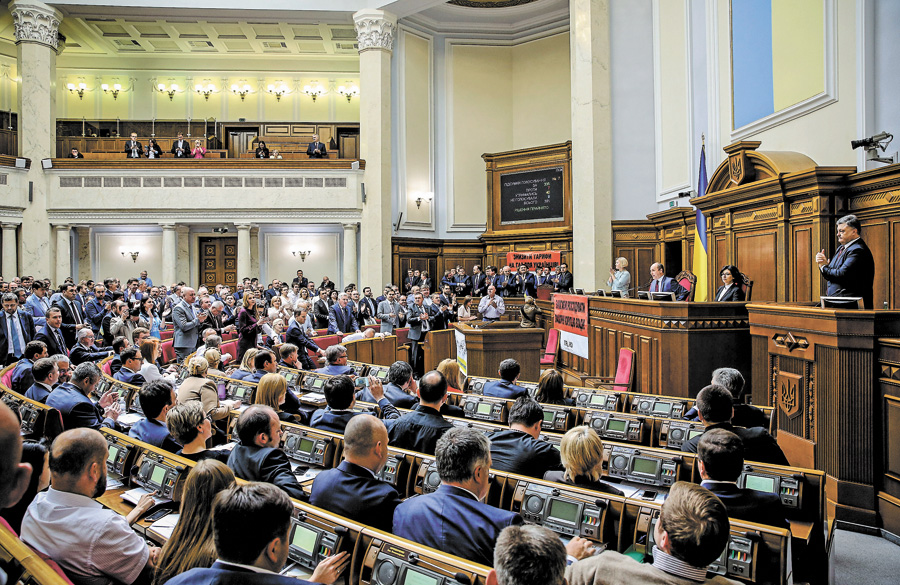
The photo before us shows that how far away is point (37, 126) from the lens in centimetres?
1407

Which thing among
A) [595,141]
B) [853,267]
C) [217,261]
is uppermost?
[595,141]

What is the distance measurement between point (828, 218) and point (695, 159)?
3797mm

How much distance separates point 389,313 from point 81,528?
8.34m

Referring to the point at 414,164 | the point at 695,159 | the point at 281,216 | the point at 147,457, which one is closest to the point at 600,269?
the point at 695,159

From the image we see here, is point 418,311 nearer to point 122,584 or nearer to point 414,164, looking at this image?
point 414,164

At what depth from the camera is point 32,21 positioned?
46.3ft

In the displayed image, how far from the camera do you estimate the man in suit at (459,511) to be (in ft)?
6.75

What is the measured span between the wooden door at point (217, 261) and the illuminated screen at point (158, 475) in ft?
49.6

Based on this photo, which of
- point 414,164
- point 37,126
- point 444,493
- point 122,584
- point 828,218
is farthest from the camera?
point 414,164

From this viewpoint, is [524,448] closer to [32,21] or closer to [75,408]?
[75,408]

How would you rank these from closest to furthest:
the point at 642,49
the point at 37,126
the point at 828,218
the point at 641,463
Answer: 1. the point at 641,463
2. the point at 828,218
3. the point at 642,49
4. the point at 37,126

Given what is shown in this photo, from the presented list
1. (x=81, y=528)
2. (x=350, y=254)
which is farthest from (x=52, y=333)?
(x=350, y=254)

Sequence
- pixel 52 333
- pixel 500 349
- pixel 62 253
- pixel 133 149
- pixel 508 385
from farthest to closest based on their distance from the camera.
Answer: pixel 133 149 → pixel 62 253 → pixel 500 349 → pixel 52 333 → pixel 508 385

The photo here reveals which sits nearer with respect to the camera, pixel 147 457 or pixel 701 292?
pixel 147 457
